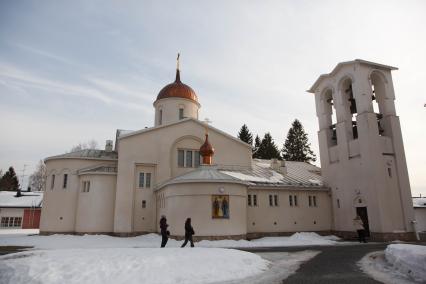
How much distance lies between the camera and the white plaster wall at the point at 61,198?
26.7m

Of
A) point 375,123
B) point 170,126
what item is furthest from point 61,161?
point 375,123

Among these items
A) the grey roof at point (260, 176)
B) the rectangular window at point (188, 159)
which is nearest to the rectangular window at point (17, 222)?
the grey roof at point (260, 176)

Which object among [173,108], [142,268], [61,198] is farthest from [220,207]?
[173,108]

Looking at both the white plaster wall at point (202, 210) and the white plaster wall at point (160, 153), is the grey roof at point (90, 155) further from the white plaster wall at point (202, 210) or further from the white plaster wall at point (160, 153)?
the white plaster wall at point (202, 210)

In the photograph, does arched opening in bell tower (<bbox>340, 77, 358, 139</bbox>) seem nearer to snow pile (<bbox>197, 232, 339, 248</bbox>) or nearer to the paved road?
snow pile (<bbox>197, 232, 339, 248</bbox>)

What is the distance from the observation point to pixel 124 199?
86.3ft

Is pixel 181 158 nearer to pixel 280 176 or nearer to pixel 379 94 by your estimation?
pixel 280 176

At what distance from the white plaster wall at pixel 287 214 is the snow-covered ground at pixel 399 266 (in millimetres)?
14009

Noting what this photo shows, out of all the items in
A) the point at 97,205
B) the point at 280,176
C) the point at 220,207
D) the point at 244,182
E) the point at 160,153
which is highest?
the point at 160,153

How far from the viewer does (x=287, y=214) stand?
2752 centimetres

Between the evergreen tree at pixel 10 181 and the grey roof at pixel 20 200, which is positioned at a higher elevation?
the evergreen tree at pixel 10 181

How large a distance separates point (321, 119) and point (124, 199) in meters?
19.2

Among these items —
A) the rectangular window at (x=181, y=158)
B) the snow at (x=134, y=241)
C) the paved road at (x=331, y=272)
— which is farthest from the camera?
the rectangular window at (x=181, y=158)

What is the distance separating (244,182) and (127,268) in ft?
47.6
